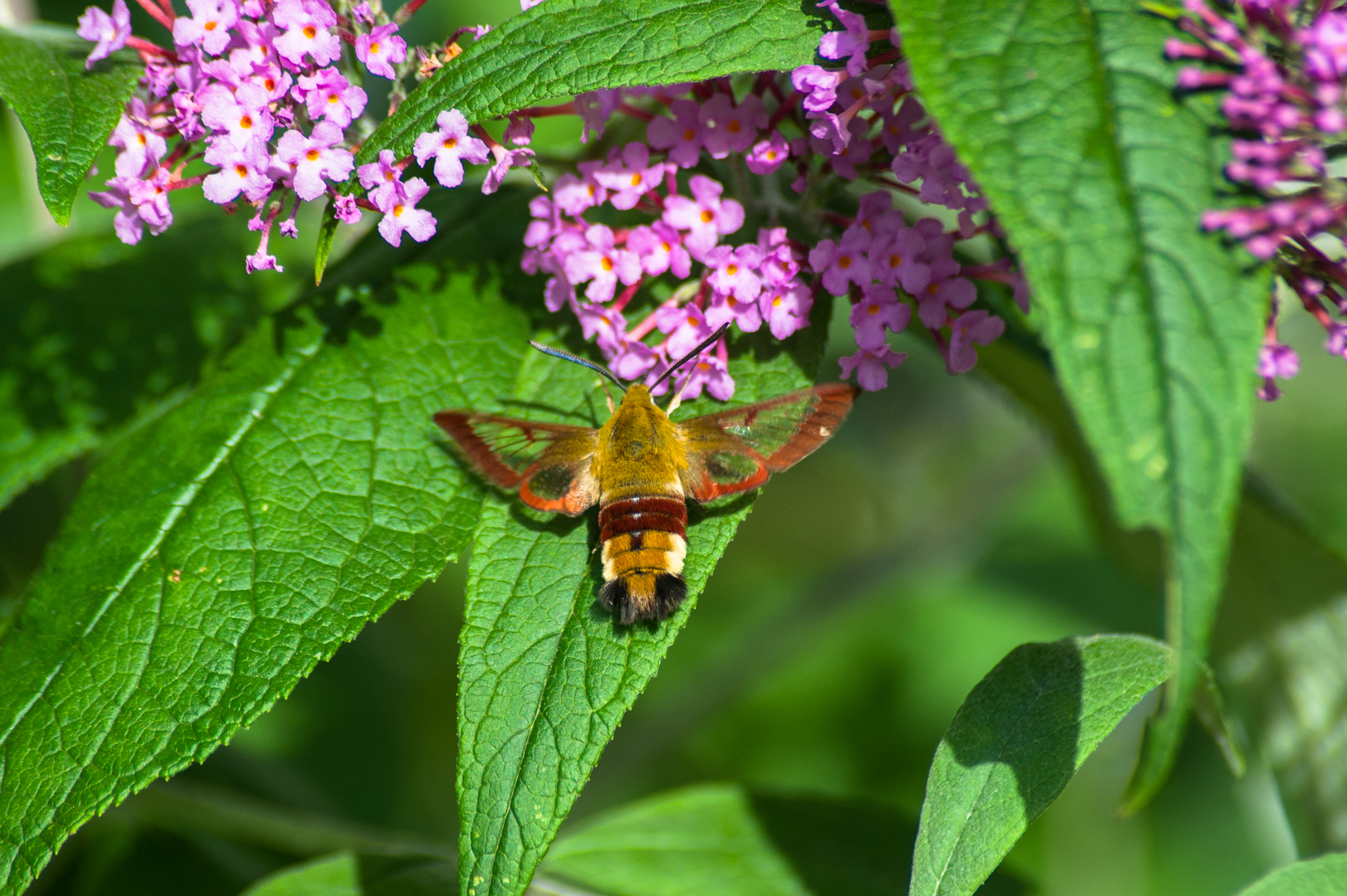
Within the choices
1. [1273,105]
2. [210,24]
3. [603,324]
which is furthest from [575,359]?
[1273,105]

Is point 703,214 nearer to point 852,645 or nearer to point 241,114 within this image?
point 241,114

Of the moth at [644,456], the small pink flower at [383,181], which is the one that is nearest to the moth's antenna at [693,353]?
the moth at [644,456]

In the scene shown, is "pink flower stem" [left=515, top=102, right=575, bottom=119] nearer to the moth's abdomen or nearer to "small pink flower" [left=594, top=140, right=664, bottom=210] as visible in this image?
"small pink flower" [left=594, top=140, right=664, bottom=210]

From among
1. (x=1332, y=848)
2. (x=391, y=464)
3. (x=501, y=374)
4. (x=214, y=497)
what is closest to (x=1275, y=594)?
(x=1332, y=848)

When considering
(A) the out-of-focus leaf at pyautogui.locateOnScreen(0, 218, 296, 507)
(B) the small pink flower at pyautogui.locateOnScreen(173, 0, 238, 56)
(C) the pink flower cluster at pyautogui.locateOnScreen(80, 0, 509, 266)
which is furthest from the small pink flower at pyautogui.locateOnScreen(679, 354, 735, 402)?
(A) the out-of-focus leaf at pyautogui.locateOnScreen(0, 218, 296, 507)

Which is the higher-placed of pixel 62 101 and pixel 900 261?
pixel 62 101

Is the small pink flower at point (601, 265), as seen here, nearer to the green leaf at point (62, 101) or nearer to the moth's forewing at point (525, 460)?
the moth's forewing at point (525, 460)
